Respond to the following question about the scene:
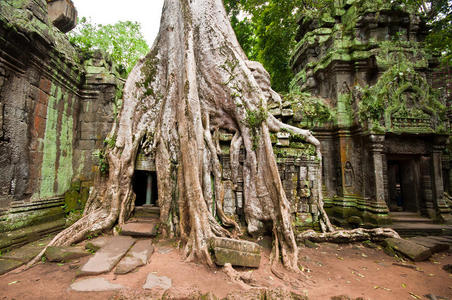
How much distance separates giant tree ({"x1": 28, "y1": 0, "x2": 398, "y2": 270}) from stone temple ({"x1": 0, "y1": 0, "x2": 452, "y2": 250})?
321 mm

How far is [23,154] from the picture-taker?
12.5 feet

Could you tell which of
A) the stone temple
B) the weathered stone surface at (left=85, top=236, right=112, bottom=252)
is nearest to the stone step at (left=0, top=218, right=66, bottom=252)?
the stone temple

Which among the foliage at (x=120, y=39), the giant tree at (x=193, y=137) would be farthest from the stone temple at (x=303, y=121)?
the foliage at (x=120, y=39)

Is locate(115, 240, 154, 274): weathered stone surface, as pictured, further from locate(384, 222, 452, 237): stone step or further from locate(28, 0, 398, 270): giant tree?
locate(384, 222, 452, 237): stone step

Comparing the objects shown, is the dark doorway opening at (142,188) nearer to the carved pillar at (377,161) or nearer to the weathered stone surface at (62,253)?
the weathered stone surface at (62,253)

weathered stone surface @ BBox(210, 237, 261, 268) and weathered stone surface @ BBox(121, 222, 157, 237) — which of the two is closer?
weathered stone surface @ BBox(210, 237, 261, 268)

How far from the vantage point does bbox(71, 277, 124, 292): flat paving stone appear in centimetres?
206

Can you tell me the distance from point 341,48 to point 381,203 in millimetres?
5007

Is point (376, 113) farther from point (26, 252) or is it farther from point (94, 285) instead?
point (26, 252)

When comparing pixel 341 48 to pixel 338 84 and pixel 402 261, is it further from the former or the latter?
pixel 402 261

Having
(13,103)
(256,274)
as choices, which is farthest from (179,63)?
(256,274)

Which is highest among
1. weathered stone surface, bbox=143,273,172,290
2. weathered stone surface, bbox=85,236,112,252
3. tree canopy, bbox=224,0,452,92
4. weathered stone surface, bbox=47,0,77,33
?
tree canopy, bbox=224,0,452,92

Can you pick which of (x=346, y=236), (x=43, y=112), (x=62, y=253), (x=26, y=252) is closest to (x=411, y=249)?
(x=346, y=236)

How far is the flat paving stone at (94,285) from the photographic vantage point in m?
2.06
